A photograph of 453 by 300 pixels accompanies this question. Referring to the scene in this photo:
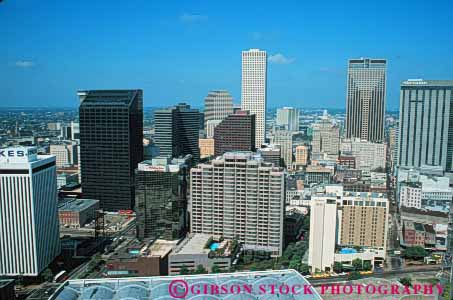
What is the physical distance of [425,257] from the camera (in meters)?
8.11

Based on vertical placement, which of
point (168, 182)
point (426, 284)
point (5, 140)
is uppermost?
point (5, 140)

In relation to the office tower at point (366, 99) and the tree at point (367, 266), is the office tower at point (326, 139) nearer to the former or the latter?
the office tower at point (366, 99)

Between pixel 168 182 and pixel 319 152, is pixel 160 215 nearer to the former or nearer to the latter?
pixel 168 182

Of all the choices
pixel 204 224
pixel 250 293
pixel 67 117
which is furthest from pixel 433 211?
pixel 67 117

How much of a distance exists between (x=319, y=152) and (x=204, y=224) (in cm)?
1196

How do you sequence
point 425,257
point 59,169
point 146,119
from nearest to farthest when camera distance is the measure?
point 425,257
point 146,119
point 59,169

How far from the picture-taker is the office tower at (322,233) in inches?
295

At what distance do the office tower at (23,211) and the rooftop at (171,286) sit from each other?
2.81 meters

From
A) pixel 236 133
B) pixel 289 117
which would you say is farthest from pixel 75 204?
pixel 289 117

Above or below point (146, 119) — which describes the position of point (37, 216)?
below

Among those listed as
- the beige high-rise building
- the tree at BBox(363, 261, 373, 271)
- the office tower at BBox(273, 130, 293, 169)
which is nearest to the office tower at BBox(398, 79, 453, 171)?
the office tower at BBox(273, 130, 293, 169)

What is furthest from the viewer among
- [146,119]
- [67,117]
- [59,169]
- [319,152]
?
[319,152]

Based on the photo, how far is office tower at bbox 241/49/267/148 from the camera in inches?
780

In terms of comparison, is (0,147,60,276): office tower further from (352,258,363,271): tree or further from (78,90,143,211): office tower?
(352,258,363,271): tree
